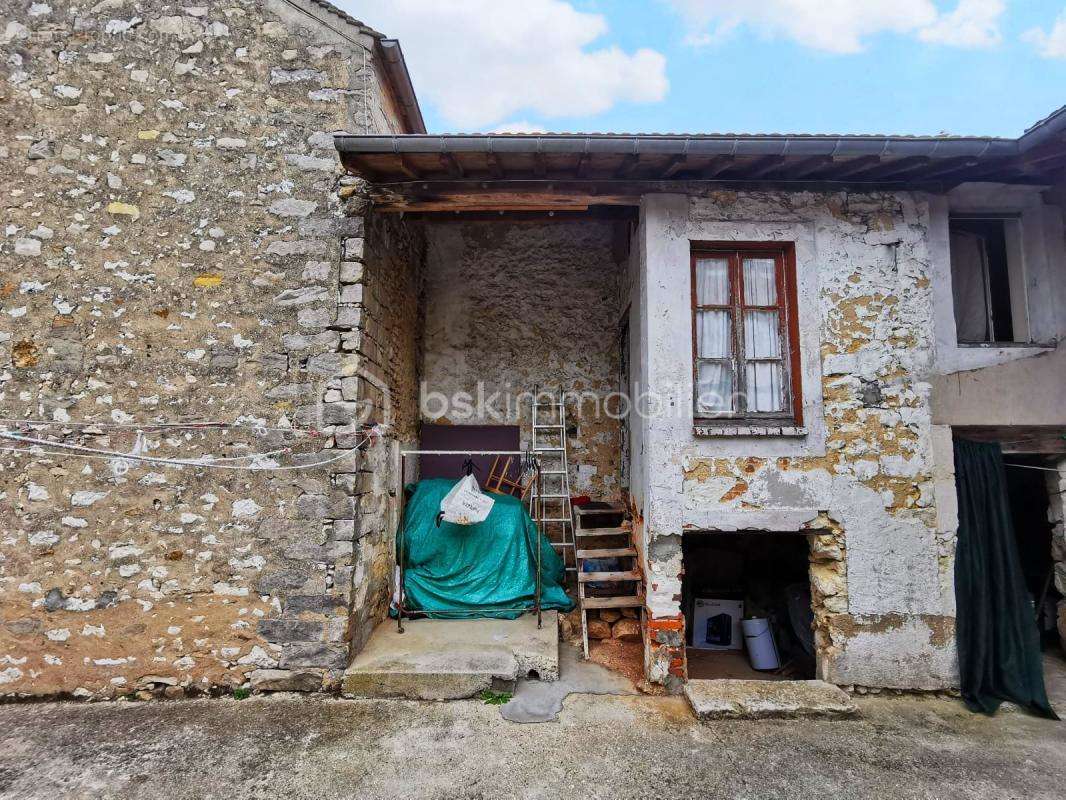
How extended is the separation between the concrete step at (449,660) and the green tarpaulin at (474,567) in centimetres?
28

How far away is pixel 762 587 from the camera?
19.1 ft

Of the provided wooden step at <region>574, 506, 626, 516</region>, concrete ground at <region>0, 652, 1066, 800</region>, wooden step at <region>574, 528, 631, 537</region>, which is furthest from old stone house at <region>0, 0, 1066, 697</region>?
wooden step at <region>574, 506, 626, 516</region>

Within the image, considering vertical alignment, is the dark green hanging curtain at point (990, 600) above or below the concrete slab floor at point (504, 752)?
above

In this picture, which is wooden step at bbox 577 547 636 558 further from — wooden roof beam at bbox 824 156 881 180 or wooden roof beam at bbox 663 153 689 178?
wooden roof beam at bbox 824 156 881 180

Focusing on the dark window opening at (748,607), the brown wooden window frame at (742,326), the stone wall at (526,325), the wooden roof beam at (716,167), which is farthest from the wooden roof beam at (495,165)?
the dark window opening at (748,607)

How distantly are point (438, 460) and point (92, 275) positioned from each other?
12.6 feet

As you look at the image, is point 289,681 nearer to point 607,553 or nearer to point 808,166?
point 607,553

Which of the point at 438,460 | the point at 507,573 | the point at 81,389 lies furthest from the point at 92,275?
the point at 507,573

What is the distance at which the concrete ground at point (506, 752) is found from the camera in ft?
10.0

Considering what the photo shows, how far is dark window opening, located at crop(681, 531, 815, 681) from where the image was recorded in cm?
507

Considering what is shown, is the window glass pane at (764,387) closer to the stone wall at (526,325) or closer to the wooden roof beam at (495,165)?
the stone wall at (526,325)

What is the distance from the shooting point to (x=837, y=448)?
4234mm

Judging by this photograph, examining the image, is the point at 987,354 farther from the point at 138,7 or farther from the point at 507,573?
the point at 138,7

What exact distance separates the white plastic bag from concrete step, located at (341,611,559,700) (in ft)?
3.17
